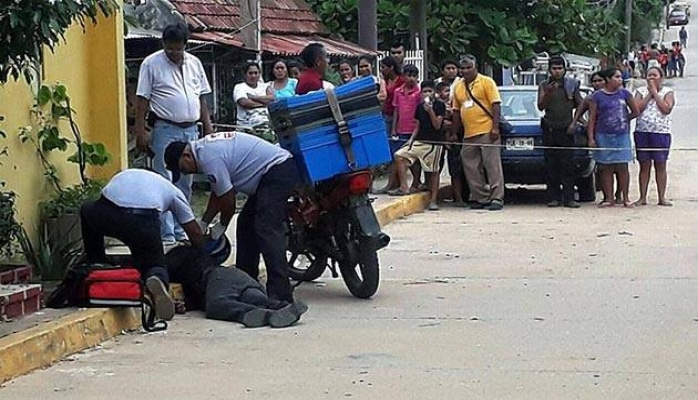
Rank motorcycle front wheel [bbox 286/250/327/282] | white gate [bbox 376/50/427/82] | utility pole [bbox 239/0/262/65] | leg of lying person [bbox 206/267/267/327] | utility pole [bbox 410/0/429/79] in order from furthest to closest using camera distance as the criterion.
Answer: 1. utility pole [bbox 410/0/429/79]
2. white gate [bbox 376/50/427/82]
3. utility pole [bbox 239/0/262/65]
4. motorcycle front wheel [bbox 286/250/327/282]
5. leg of lying person [bbox 206/267/267/327]

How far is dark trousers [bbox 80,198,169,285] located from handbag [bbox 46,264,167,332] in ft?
0.66

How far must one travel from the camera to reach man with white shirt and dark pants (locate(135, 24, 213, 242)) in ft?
35.3

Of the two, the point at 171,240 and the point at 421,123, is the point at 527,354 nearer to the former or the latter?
the point at 171,240

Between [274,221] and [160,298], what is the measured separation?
38.3 inches

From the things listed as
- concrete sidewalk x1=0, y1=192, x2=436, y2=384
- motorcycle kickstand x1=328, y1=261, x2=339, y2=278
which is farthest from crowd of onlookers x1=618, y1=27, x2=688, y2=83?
concrete sidewalk x1=0, y1=192, x2=436, y2=384

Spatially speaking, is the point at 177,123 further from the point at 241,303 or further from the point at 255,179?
the point at 241,303

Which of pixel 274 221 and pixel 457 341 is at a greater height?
pixel 274 221

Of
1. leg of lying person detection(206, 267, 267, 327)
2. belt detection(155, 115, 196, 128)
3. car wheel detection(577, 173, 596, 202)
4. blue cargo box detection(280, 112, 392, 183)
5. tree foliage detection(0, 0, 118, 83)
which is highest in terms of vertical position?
tree foliage detection(0, 0, 118, 83)

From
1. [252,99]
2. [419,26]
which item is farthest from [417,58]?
[252,99]

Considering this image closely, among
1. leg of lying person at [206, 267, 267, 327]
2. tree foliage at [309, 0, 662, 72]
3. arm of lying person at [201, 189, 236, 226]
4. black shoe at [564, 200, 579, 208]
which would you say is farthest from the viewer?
tree foliage at [309, 0, 662, 72]

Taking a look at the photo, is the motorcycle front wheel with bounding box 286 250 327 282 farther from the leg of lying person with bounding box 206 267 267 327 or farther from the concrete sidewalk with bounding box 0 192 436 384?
the concrete sidewalk with bounding box 0 192 436 384

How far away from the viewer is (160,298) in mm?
8688

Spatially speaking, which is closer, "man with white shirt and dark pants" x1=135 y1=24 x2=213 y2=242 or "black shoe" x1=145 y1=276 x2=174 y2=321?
"black shoe" x1=145 y1=276 x2=174 y2=321

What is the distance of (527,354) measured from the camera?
7824mm
